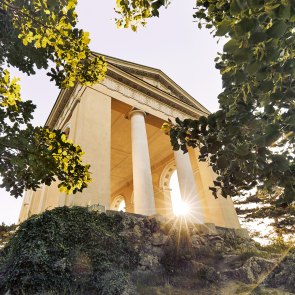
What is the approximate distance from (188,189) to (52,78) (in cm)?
1148

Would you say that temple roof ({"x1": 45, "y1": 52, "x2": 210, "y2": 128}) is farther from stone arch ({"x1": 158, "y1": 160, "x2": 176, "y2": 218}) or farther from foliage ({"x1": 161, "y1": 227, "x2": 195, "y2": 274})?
foliage ({"x1": 161, "y1": 227, "x2": 195, "y2": 274})

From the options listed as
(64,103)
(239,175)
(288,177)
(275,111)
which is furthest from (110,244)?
(64,103)

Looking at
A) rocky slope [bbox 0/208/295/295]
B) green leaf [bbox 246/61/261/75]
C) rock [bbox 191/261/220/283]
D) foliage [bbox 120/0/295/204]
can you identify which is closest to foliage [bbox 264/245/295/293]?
rocky slope [bbox 0/208/295/295]

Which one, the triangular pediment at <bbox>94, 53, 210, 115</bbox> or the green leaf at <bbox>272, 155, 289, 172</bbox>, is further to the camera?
the triangular pediment at <bbox>94, 53, 210, 115</bbox>

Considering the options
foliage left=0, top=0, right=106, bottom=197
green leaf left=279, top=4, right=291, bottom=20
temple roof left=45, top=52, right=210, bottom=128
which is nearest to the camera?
green leaf left=279, top=4, right=291, bottom=20

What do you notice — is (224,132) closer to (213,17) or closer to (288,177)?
(288,177)

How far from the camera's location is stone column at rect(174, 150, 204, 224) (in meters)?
12.6

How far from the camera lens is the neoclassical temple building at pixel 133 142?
11047 millimetres

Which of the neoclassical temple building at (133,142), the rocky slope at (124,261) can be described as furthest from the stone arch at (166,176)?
the rocky slope at (124,261)

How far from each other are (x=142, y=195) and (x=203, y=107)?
1344 cm

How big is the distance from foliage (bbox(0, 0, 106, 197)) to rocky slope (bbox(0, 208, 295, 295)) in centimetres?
267

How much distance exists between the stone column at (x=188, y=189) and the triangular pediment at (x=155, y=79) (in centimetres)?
600

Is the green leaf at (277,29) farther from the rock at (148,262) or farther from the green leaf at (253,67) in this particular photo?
the rock at (148,262)

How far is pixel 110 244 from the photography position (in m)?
6.89
